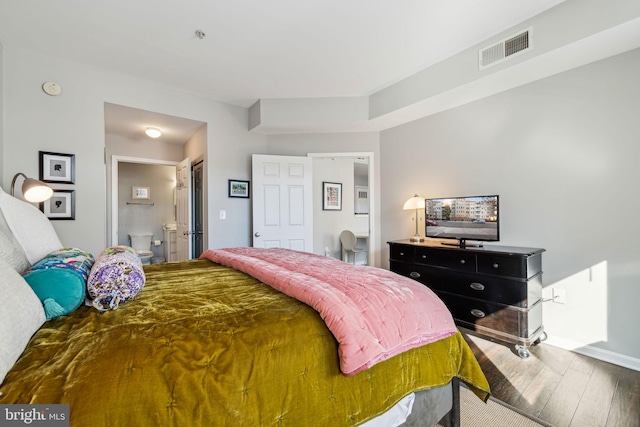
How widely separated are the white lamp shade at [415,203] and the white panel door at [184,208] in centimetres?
300

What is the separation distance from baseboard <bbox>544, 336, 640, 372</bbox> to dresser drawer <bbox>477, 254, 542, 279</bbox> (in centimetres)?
64

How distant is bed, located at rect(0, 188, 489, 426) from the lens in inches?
29.9

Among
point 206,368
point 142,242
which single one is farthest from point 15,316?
point 142,242

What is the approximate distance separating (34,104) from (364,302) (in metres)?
3.58

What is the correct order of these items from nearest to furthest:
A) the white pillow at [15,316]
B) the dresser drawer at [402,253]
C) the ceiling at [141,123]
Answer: the white pillow at [15,316] → the dresser drawer at [402,253] → the ceiling at [141,123]

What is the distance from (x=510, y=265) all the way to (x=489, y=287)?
0.27m

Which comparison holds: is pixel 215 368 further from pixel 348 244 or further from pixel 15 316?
pixel 348 244

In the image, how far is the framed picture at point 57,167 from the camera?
108 inches

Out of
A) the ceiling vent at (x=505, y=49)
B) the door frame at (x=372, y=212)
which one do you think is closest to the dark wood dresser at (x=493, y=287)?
the door frame at (x=372, y=212)

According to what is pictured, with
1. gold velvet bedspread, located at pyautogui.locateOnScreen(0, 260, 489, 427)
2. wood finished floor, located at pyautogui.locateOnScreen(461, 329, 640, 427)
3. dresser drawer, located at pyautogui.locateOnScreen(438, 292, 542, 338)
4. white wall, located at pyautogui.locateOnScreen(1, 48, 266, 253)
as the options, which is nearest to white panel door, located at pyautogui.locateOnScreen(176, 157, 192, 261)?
white wall, located at pyautogui.locateOnScreen(1, 48, 266, 253)

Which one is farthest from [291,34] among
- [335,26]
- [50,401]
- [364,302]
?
[50,401]

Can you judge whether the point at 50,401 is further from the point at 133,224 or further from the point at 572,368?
the point at 133,224

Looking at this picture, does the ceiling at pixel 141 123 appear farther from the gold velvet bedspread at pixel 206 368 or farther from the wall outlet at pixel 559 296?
the wall outlet at pixel 559 296

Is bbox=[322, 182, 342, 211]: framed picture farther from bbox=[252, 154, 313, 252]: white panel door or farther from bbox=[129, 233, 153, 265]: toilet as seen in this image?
bbox=[129, 233, 153, 265]: toilet
